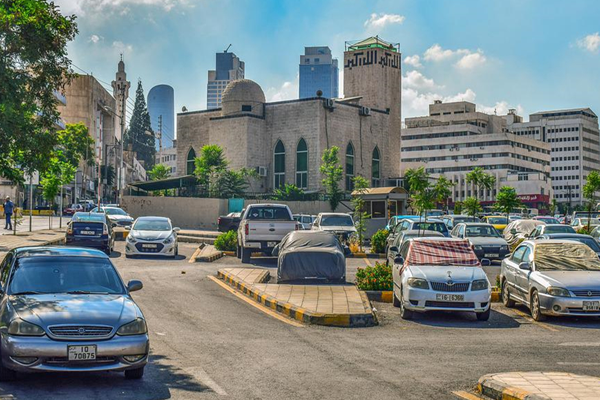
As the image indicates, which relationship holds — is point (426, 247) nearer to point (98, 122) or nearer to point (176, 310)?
point (176, 310)

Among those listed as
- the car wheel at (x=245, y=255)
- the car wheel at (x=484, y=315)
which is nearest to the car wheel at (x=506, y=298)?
the car wheel at (x=484, y=315)

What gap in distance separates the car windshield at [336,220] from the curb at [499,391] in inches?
972

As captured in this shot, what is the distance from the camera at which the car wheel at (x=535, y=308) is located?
48.6 feet

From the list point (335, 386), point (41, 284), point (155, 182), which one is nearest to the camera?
point (335, 386)

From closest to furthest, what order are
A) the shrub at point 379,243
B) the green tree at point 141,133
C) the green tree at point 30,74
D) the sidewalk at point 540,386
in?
1. the sidewalk at point 540,386
2. the green tree at point 30,74
3. the shrub at point 379,243
4. the green tree at point 141,133

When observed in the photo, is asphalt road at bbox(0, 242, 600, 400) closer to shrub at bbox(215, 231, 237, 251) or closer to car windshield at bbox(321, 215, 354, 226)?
shrub at bbox(215, 231, 237, 251)

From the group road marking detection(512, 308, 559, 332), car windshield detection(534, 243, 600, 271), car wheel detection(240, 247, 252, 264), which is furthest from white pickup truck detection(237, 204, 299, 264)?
car windshield detection(534, 243, 600, 271)

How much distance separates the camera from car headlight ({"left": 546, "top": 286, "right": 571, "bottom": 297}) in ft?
47.4

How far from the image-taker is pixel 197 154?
88000 mm

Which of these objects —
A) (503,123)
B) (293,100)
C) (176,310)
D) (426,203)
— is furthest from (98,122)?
(176,310)

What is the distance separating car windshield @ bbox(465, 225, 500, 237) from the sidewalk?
2174 centimetres

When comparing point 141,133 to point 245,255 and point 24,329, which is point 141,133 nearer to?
point 245,255

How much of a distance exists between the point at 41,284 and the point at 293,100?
2793 inches

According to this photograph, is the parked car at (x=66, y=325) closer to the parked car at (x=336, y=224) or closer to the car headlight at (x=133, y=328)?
the car headlight at (x=133, y=328)
